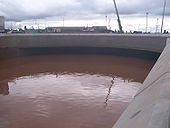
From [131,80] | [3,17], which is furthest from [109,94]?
[3,17]

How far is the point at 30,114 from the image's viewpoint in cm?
834

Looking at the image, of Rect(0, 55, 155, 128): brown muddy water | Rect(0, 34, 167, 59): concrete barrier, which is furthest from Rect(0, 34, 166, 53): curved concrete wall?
Rect(0, 55, 155, 128): brown muddy water

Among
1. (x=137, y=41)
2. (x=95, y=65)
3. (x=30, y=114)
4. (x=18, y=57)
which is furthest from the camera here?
(x=18, y=57)

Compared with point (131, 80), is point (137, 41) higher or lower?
higher

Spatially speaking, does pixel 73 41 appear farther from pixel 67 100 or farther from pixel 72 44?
pixel 67 100

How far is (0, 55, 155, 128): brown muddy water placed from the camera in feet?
25.5

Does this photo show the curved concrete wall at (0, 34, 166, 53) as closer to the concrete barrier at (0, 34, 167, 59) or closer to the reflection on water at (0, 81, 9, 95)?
the concrete barrier at (0, 34, 167, 59)

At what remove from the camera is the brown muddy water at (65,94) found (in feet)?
25.5

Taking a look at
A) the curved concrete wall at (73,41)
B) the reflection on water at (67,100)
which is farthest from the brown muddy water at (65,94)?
the curved concrete wall at (73,41)

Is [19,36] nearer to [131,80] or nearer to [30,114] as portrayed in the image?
[131,80]

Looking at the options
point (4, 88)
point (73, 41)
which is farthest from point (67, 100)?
point (73, 41)

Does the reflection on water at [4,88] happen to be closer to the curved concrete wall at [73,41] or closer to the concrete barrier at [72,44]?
the concrete barrier at [72,44]

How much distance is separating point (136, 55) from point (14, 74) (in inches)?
551

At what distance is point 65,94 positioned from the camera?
10945 millimetres
